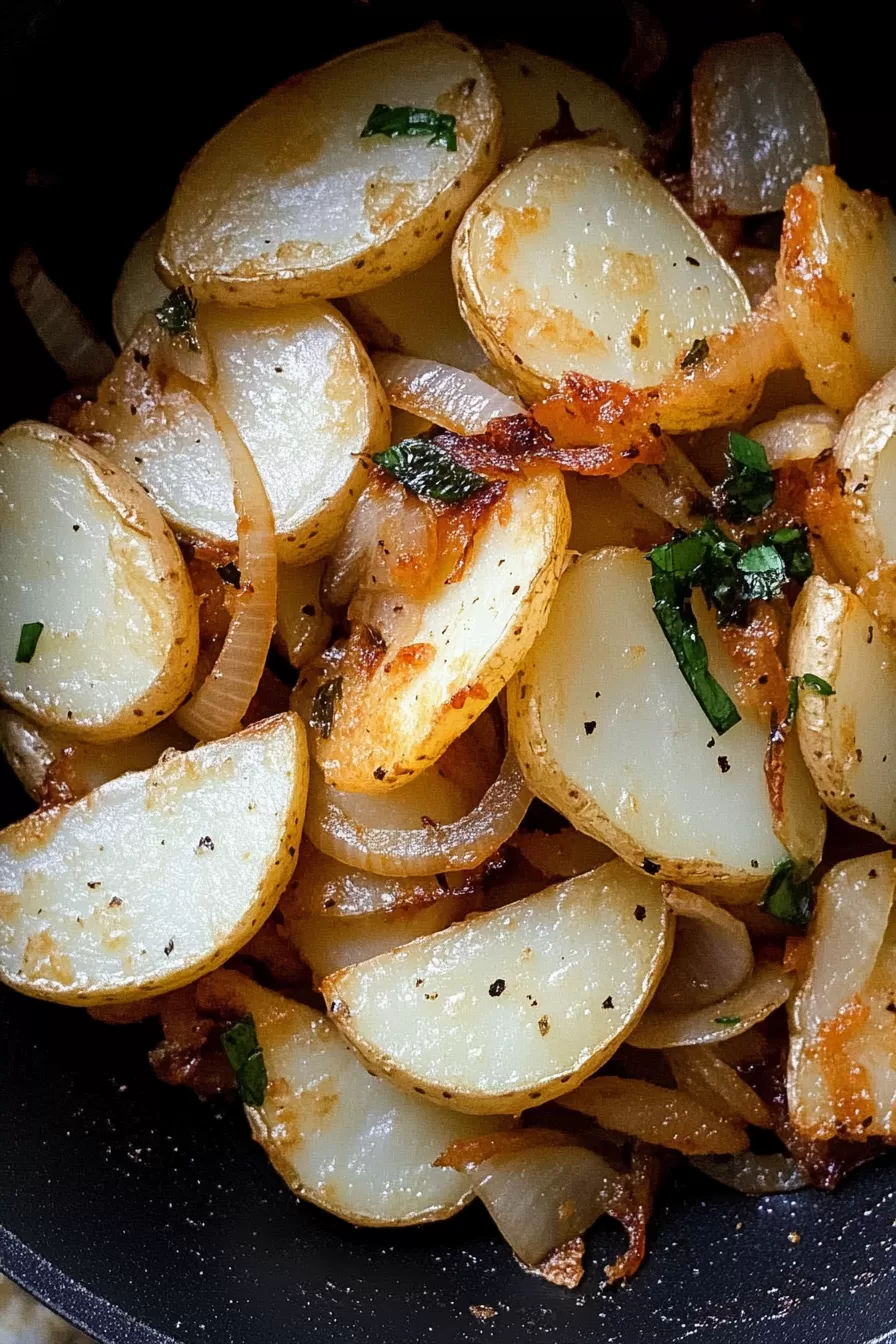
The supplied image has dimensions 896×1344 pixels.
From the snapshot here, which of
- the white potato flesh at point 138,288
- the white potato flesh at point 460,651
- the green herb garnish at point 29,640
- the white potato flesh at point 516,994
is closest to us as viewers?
the white potato flesh at point 460,651

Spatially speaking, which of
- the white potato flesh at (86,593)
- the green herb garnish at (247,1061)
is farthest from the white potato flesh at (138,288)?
the green herb garnish at (247,1061)

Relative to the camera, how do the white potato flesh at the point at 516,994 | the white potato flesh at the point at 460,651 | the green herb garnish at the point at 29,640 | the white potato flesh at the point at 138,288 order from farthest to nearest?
the white potato flesh at the point at 138,288 < the green herb garnish at the point at 29,640 < the white potato flesh at the point at 516,994 < the white potato flesh at the point at 460,651

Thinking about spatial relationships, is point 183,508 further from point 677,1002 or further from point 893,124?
point 893,124

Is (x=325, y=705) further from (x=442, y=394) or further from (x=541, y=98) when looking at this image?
(x=541, y=98)

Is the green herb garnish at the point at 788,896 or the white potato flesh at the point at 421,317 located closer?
the green herb garnish at the point at 788,896

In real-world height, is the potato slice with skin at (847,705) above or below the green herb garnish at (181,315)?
below

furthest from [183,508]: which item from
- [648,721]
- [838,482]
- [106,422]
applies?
[838,482]

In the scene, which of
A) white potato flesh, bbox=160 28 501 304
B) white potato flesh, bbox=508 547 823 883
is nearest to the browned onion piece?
white potato flesh, bbox=508 547 823 883

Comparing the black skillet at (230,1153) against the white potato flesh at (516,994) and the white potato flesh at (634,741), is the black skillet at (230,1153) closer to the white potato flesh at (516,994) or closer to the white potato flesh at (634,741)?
the white potato flesh at (516,994)
